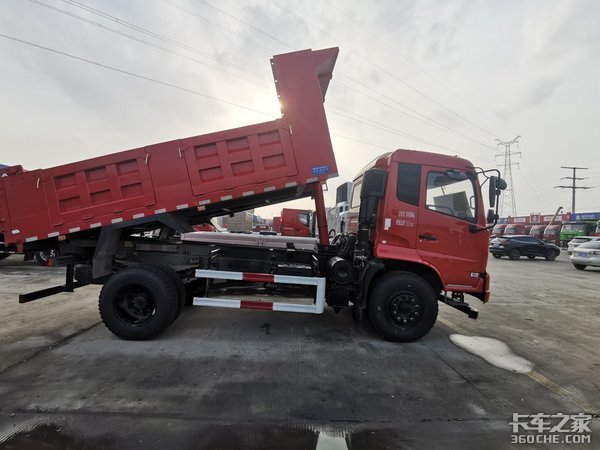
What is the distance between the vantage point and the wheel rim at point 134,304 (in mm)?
4738

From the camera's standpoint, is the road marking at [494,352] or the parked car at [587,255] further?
the parked car at [587,255]

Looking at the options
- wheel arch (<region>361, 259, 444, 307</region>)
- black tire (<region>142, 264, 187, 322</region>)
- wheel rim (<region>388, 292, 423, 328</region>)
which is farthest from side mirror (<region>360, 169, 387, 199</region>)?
black tire (<region>142, 264, 187, 322</region>)

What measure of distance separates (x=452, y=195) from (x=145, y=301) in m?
4.77

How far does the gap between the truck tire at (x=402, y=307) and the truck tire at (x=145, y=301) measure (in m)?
2.89

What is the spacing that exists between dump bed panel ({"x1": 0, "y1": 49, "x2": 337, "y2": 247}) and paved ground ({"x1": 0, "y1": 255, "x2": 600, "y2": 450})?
1743 millimetres

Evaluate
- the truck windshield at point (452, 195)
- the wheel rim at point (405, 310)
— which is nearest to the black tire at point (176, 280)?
the wheel rim at point (405, 310)

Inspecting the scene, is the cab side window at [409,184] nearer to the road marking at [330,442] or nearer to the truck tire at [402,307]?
the truck tire at [402,307]

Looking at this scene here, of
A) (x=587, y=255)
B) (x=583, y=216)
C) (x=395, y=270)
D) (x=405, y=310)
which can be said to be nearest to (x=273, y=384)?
(x=405, y=310)

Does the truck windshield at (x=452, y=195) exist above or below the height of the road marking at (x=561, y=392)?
above

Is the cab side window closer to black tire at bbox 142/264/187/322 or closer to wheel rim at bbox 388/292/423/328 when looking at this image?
wheel rim at bbox 388/292/423/328

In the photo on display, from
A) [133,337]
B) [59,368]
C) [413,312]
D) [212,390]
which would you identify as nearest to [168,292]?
[133,337]

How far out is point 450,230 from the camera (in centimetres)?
491

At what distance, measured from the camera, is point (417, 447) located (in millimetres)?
2617

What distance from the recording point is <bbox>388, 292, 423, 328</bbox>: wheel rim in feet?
15.8
